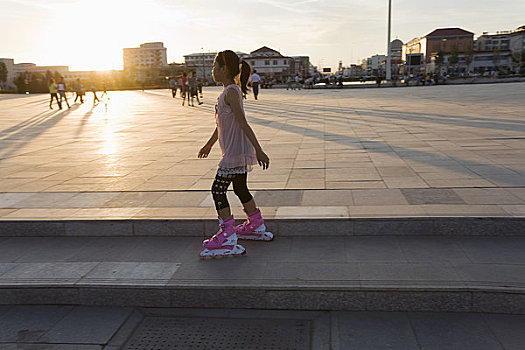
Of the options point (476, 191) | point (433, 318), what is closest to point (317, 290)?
point (433, 318)

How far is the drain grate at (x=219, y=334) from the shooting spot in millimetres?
2885

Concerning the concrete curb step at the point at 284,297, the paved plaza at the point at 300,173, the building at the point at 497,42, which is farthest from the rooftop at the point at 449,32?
the concrete curb step at the point at 284,297

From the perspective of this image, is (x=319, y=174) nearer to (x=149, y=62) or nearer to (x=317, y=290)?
(x=317, y=290)

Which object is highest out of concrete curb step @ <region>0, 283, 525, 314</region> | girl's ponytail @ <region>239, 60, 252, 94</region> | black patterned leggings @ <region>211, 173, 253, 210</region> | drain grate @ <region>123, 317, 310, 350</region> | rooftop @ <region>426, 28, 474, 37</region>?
rooftop @ <region>426, 28, 474, 37</region>

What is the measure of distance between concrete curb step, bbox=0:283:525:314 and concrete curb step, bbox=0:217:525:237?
1024 millimetres

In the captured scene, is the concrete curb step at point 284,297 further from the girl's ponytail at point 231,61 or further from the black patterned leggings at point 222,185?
the girl's ponytail at point 231,61

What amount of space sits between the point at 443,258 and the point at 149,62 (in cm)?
19761

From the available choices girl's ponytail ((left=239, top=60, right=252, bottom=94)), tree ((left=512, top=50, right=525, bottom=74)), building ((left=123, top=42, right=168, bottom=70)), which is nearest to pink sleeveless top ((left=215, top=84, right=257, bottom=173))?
girl's ponytail ((left=239, top=60, right=252, bottom=94))

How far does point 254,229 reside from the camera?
413cm

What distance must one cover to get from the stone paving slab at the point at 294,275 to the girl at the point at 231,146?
0.19 m

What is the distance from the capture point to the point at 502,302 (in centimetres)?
307

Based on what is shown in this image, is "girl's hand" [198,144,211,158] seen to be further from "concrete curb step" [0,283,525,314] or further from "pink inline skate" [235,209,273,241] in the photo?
"concrete curb step" [0,283,525,314]

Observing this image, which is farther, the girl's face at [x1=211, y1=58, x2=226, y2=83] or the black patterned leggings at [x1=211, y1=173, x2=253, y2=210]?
the black patterned leggings at [x1=211, y1=173, x2=253, y2=210]

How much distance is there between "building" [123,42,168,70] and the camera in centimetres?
18312
